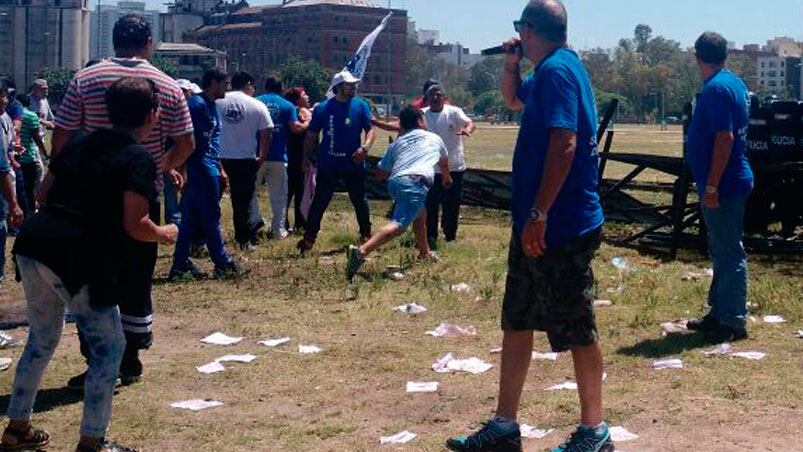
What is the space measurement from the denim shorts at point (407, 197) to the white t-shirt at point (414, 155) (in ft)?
0.24

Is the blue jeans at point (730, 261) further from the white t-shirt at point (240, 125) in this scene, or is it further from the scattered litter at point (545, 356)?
the white t-shirt at point (240, 125)

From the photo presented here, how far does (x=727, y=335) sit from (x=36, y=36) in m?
145

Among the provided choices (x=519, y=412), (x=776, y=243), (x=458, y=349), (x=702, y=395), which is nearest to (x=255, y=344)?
(x=458, y=349)

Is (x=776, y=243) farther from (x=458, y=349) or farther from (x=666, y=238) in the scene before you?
(x=458, y=349)

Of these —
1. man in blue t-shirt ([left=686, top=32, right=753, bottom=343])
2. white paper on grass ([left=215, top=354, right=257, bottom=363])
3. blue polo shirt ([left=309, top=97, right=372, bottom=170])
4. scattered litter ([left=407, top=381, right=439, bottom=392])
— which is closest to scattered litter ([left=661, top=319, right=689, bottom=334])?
man in blue t-shirt ([left=686, top=32, right=753, bottom=343])

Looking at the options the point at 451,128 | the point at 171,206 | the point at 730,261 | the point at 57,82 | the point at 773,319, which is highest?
the point at 57,82

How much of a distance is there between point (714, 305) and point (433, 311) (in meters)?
2.13

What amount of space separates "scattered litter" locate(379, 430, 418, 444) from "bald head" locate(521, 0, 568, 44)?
1.98 meters

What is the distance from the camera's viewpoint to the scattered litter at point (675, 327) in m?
8.15

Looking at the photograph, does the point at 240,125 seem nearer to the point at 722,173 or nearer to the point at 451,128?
the point at 451,128

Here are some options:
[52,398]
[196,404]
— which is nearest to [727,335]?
[196,404]

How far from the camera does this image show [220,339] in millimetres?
Result: 8141

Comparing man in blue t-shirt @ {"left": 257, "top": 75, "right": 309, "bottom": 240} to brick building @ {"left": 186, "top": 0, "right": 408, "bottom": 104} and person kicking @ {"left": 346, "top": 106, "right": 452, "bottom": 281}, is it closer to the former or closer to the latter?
person kicking @ {"left": 346, "top": 106, "right": 452, "bottom": 281}

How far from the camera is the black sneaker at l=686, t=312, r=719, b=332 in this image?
26.0ft
